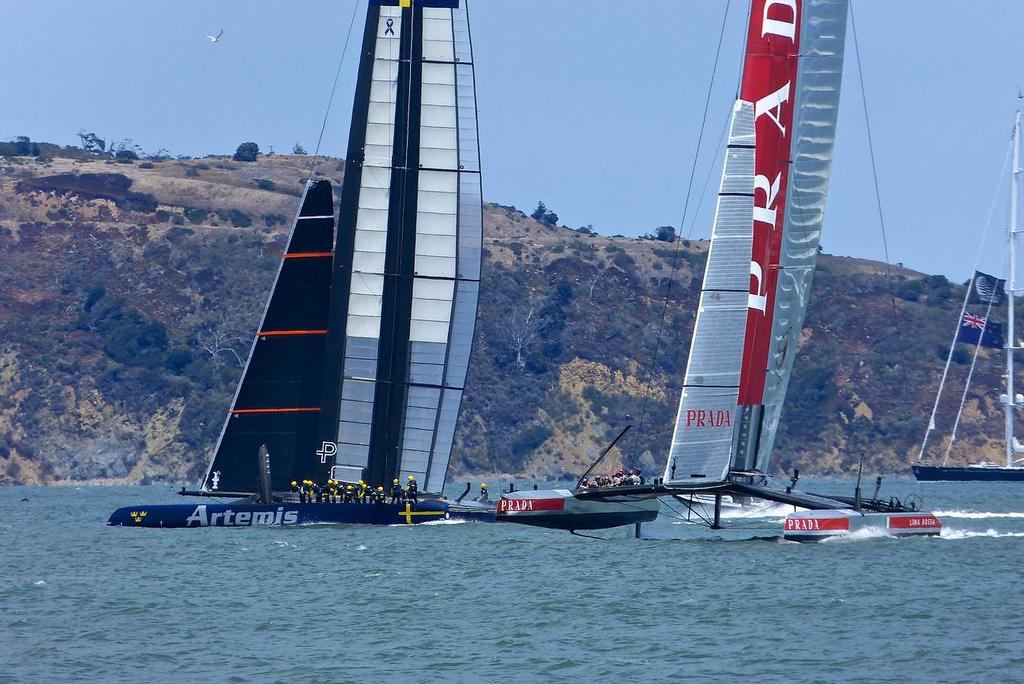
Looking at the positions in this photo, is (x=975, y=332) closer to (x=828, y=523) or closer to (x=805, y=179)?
(x=805, y=179)

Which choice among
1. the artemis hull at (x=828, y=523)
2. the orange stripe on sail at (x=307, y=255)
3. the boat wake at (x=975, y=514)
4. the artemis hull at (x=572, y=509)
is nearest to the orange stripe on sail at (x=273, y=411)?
the orange stripe on sail at (x=307, y=255)

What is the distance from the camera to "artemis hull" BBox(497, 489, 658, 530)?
132ft

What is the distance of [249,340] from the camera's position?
415ft

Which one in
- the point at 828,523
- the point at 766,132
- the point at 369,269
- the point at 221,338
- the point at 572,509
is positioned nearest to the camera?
the point at 828,523

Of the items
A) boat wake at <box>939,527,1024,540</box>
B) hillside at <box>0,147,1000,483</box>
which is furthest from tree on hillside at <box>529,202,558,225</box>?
boat wake at <box>939,527,1024,540</box>

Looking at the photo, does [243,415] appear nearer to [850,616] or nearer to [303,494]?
[303,494]

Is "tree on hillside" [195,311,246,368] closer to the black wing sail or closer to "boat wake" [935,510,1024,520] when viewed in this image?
"boat wake" [935,510,1024,520]

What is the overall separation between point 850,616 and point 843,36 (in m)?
17.4

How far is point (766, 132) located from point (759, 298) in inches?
146

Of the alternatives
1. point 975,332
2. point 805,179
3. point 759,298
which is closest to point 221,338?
point 975,332

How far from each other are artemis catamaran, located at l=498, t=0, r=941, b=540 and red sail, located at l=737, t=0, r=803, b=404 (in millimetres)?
22

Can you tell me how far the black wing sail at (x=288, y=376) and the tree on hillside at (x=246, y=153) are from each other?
142m

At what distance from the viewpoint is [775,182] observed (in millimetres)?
42062

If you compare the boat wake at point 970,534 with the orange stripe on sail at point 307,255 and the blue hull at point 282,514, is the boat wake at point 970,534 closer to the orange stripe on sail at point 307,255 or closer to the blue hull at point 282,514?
the blue hull at point 282,514
